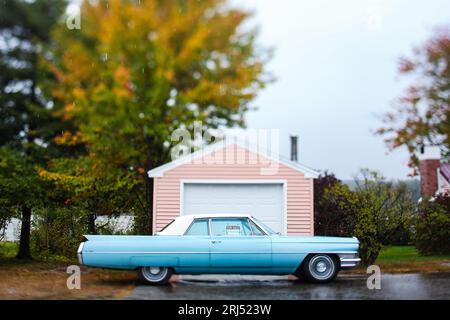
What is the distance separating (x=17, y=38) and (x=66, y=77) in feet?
5.00

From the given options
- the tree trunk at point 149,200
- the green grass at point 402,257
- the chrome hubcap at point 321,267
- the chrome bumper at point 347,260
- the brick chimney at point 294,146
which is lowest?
the green grass at point 402,257

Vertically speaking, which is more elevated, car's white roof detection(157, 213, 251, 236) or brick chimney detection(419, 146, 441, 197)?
brick chimney detection(419, 146, 441, 197)

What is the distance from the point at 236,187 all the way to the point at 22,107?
579cm

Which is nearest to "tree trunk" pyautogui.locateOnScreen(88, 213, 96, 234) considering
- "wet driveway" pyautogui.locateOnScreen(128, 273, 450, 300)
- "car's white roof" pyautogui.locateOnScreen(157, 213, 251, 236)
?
"wet driveway" pyautogui.locateOnScreen(128, 273, 450, 300)

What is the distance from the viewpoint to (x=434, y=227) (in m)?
19.2

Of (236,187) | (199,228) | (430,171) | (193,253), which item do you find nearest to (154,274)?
(193,253)

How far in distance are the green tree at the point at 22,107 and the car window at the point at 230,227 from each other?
6.05 m

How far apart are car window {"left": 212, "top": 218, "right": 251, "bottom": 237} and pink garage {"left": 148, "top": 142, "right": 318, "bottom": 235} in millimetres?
4583

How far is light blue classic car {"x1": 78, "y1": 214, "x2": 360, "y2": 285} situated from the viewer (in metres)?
10.5

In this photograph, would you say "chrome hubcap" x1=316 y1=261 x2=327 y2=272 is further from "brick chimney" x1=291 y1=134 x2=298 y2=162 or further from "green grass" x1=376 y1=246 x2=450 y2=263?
"brick chimney" x1=291 y1=134 x2=298 y2=162

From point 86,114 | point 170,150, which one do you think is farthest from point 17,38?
point 170,150

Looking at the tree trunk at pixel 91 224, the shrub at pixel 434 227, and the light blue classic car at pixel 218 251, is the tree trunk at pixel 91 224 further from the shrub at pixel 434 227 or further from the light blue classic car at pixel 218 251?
the shrub at pixel 434 227

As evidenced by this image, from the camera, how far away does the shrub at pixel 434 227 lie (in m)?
18.7

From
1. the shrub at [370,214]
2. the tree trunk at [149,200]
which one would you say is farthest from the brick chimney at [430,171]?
the tree trunk at [149,200]
